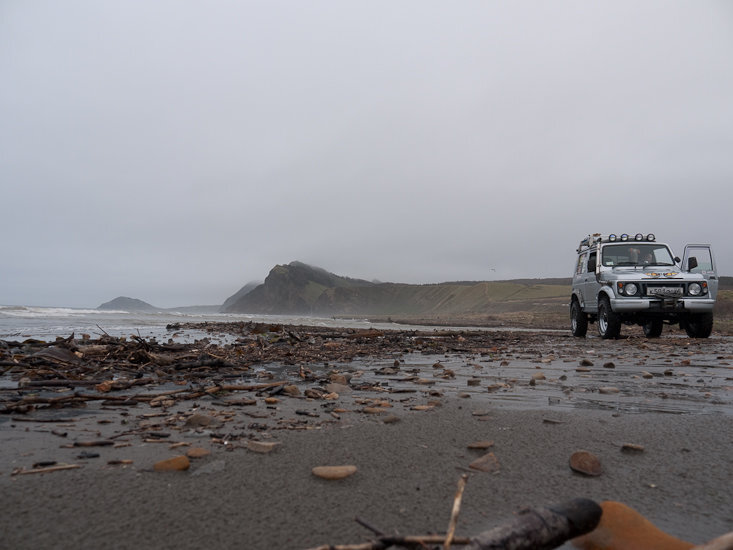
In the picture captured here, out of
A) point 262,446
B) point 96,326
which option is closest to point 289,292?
point 96,326

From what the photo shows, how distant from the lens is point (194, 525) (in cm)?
146

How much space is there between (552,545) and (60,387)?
→ 14.8 feet

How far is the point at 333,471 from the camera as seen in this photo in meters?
1.91

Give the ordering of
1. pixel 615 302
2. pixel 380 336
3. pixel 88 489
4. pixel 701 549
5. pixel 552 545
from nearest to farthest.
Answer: pixel 701 549 < pixel 552 545 < pixel 88 489 < pixel 615 302 < pixel 380 336

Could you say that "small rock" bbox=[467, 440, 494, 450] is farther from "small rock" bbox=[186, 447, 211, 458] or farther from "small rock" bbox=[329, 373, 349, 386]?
"small rock" bbox=[329, 373, 349, 386]

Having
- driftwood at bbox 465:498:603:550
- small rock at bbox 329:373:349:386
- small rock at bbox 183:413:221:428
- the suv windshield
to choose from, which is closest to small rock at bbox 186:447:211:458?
small rock at bbox 183:413:221:428

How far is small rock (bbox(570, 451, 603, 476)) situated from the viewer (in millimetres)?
1968

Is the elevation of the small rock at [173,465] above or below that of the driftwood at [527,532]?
below

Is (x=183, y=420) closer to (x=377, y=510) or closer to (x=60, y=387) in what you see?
(x=377, y=510)

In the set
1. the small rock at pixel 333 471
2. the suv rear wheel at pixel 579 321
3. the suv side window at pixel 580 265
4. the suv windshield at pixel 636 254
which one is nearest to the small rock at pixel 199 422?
the small rock at pixel 333 471

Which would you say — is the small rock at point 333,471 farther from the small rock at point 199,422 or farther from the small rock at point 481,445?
the small rock at point 199,422

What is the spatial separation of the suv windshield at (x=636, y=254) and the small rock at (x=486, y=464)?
10726 mm

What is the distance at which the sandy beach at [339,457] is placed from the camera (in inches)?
58.4

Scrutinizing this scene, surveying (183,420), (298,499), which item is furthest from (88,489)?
(183,420)
